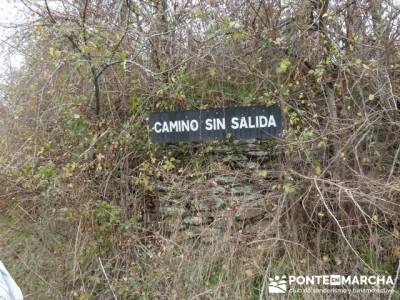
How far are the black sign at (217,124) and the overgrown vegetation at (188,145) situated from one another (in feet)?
1.08

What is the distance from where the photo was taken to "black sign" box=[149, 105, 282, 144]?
284 cm

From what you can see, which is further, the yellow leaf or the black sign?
the yellow leaf

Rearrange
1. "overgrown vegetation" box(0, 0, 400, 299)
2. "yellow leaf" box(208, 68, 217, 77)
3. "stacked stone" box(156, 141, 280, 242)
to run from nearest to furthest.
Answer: "overgrown vegetation" box(0, 0, 400, 299) < "stacked stone" box(156, 141, 280, 242) < "yellow leaf" box(208, 68, 217, 77)

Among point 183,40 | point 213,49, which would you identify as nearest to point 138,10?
point 183,40

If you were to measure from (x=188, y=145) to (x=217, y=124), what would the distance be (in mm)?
631

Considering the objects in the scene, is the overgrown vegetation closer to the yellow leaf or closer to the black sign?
the yellow leaf

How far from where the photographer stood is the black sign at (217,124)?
2.84m

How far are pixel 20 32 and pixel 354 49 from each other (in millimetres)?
3165

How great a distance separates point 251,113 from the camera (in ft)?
9.39

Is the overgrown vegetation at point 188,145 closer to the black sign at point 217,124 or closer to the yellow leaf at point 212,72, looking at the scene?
the yellow leaf at point 212,72

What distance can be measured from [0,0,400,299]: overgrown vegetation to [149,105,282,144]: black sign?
1.08ft

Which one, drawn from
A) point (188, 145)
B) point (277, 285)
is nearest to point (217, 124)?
point (188, 145)

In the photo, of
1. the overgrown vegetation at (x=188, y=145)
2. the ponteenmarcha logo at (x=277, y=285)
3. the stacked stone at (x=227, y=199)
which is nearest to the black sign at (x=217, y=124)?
the overgrown vegetation at (x=188, y=145)

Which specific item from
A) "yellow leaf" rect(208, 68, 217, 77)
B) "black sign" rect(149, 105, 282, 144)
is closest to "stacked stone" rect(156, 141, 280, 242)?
"black sign" rect(149, 105, 282, 144)
